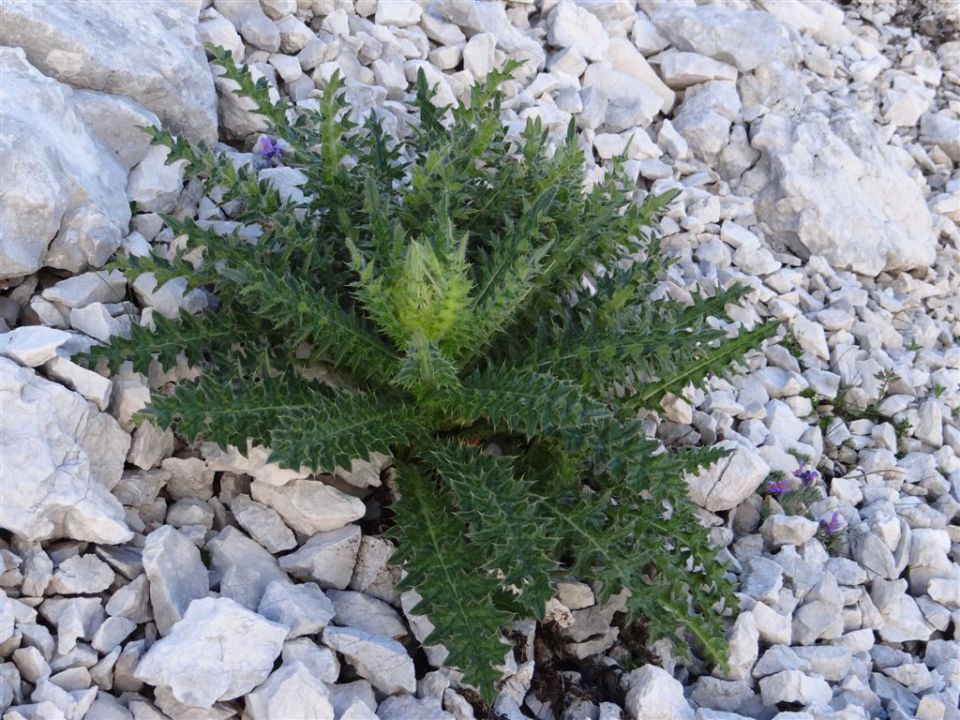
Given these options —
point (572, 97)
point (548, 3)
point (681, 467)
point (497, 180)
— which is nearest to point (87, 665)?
point (681, 467)

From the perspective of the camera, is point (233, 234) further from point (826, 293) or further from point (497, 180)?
point (826, 293)

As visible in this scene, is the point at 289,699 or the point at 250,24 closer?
the point at 289,699

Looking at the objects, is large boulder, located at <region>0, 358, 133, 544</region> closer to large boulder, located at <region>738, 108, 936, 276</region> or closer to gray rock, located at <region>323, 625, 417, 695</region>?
gray rock, located at <region>323, 625, 417, 695</region>

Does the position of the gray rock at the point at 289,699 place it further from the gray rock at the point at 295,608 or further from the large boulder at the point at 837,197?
the large boulder at the point at 837,197

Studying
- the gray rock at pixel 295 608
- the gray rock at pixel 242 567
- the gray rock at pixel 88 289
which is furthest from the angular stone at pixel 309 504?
the gray rock at pixel 88 289

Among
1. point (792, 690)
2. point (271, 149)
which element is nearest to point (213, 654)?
point (792, 690)

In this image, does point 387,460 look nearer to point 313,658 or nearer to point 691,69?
point 313,658

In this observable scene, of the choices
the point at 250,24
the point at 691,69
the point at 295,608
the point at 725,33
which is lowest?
the point at 295,608
